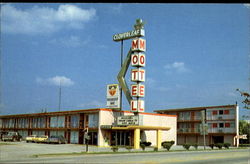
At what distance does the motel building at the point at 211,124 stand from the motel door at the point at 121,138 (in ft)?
61.5

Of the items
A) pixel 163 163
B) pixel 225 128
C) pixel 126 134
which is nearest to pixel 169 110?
pixel 225 128

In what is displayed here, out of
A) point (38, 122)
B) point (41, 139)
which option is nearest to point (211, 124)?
point (41, 139)

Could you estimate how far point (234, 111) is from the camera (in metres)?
71.0

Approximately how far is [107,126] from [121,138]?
13.1 feet

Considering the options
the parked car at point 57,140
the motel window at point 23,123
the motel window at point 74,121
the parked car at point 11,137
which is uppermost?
the motel window at point 74,121

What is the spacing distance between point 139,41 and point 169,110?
39.3m

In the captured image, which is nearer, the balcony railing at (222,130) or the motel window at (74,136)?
the motel window at (74,136)

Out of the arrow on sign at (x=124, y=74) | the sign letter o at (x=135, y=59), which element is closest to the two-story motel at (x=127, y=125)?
the arrow on sign at (x=124, y=74)

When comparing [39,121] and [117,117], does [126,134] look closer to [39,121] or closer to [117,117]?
[117,117]

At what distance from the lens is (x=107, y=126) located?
50.8 metres

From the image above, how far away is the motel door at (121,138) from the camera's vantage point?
53.1m

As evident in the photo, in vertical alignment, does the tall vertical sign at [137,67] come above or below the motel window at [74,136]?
above

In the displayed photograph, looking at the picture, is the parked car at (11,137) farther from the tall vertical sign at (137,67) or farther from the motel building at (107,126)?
the tall vertical sign at (137,67)

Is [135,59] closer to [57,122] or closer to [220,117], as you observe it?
[57,122]
